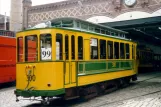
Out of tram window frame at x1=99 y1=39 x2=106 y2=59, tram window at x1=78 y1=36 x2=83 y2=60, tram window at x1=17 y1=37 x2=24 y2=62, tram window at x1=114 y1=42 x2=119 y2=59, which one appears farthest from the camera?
tram window at x1=114 y1=42 x2=119 y2=59

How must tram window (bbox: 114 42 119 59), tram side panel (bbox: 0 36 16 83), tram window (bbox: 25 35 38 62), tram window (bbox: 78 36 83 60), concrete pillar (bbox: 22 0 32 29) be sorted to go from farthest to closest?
concrete pillar (bbox: 22 0 32 29) → tram side panel (bbox: 0 36 16 83) → tram window (bbox: 114 42 119 59) → tram window (bbox: 78 36 83 60) → tram window (bbox: 25 35 38 62)

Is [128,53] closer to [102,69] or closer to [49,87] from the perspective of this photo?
[102,69]

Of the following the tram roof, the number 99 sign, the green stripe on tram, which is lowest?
the green stripe on tram

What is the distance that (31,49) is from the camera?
400 inches

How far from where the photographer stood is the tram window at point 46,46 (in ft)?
31.2

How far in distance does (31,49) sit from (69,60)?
58.7 inches

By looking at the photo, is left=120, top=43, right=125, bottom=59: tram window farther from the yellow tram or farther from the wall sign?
the wall sign

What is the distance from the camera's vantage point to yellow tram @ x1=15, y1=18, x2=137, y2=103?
30.9 feet

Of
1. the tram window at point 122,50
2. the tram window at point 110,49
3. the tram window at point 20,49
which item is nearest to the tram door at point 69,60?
the tram window at point 20,49

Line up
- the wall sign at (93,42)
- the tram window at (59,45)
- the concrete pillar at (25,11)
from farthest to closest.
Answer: the concrete pillar at (25,11)
the wall sign at (93,42)
the tram window at (59,45)

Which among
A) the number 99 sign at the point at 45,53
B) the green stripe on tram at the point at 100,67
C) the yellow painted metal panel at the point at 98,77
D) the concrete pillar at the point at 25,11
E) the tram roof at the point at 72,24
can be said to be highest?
the concrete pillar at the point at 25,11

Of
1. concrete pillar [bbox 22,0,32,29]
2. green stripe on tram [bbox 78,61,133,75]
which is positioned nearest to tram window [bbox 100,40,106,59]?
green stripe on tram [bbox 78,61,133,75]

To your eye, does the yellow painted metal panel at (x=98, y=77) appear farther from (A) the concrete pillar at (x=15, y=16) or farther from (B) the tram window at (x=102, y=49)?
(A) the concrete pillar at (x=15, y=16)

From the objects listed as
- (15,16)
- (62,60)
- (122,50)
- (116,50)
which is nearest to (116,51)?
(116,50)
